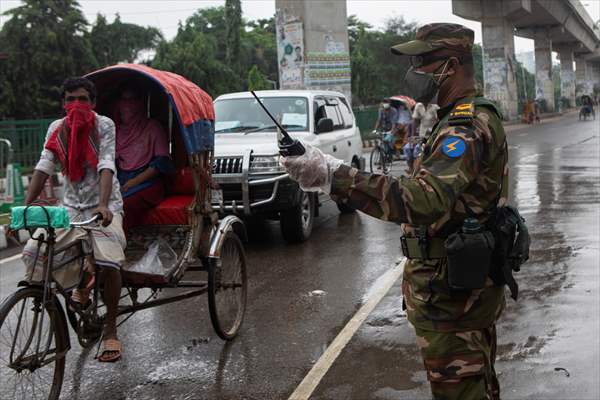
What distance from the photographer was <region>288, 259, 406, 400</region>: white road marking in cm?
407

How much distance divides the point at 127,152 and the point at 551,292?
3.66 meters

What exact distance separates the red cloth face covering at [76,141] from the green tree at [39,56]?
2416 cm

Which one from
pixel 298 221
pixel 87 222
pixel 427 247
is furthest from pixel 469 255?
pixel 298 221

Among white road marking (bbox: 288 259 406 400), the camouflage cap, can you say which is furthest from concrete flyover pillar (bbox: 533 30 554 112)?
the camouflage cap

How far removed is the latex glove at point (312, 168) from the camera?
7.63ft

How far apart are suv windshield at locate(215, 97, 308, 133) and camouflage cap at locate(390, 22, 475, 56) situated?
20.4 ft

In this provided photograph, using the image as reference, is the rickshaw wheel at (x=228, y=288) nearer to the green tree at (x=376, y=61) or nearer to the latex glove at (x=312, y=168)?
the latex glove at (x=312, y=168)

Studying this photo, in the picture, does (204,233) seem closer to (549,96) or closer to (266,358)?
(266,358)

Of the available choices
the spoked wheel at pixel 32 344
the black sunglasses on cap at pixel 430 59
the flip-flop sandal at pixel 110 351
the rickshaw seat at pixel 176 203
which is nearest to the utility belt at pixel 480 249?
the black sunglasses on cap at pixel 430 59

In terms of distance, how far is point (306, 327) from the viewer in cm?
523

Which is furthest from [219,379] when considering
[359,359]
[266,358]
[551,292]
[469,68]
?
[551,292]

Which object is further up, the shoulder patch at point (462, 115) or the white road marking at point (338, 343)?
the shoulder patch at point (462, 115)

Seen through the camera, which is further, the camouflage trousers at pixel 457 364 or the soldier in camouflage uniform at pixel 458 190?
the camouflage trousers at pixel 457 364

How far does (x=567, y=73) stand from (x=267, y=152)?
6466cm
